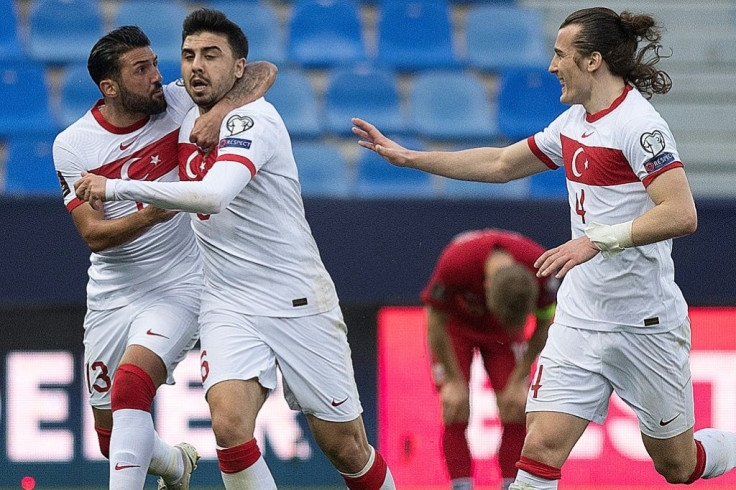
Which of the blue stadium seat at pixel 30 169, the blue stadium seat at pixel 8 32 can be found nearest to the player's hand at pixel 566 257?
the blue stadium seat at pixel 30 169

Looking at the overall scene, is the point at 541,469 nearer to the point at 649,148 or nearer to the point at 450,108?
the point at 649,148

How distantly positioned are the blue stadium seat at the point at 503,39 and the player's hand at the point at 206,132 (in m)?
6.08

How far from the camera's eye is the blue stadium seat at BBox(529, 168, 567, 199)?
9578 millimetres

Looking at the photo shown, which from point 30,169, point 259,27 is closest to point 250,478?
point 30,169

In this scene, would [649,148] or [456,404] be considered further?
[456,404]

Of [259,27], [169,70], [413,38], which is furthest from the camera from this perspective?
[413,38]

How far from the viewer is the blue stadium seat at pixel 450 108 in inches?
398

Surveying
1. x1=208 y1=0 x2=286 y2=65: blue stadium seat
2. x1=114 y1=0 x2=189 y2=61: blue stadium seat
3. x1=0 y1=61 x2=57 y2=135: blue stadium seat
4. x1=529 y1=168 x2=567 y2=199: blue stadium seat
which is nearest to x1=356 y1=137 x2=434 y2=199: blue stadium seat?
x1=529 y1=168 x2=567 y2=199: blue stadium seat

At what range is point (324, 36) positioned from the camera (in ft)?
34.7

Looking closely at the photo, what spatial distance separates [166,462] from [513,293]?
1.80 m

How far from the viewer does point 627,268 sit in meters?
4.86

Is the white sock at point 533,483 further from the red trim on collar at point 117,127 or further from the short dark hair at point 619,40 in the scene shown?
the red trim on collar at point 117,127

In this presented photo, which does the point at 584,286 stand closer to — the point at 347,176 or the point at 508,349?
the point at 508,349

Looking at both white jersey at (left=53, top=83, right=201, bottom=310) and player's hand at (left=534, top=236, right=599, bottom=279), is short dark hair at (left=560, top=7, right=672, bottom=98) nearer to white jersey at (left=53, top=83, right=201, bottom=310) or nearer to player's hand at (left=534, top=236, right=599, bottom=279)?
player's hand at (left=534, top=236, right=599, bottom=279)
